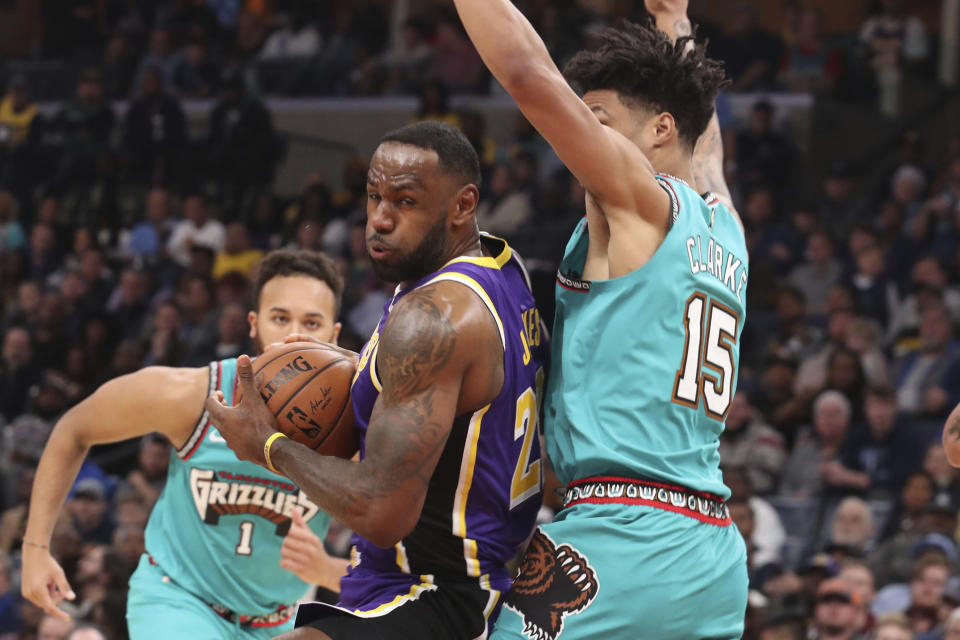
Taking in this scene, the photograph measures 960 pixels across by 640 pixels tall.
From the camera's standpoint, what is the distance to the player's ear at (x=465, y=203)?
3.53m

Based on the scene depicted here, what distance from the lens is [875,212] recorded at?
38.4 feet

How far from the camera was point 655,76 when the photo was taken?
3.71 meters

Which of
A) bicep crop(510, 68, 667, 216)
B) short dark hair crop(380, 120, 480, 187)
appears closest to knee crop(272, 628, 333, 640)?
short dark hair crop(380, 120, 480, 187)

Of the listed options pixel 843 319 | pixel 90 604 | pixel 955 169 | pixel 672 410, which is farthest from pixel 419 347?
pixel 955 169

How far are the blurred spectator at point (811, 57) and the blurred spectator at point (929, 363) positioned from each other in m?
4.87

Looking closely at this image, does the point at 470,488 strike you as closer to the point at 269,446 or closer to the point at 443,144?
the point at 269,446

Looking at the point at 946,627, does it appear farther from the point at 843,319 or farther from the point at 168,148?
the point at 168,148

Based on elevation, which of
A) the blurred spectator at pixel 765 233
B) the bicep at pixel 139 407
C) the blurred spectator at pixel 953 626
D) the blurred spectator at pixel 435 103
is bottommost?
the blurred spectator at pixel 953 626

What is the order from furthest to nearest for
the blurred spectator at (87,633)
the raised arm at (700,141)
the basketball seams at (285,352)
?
the blurred spectator at (87,633), the raised arm at (700,141), the basketball seams at (285,352)

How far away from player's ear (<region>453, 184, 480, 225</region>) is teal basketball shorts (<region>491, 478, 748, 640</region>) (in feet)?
2.54

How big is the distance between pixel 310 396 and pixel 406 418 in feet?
1.42

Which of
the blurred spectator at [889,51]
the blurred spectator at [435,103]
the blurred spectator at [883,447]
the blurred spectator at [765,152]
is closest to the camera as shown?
the blurred spectator at [883,447]

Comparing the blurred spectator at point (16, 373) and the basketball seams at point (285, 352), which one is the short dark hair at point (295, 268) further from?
the blurred spectator at point (16, 373)

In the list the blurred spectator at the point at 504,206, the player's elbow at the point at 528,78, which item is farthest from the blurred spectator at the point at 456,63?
the player's elbow at the point at 528,78
